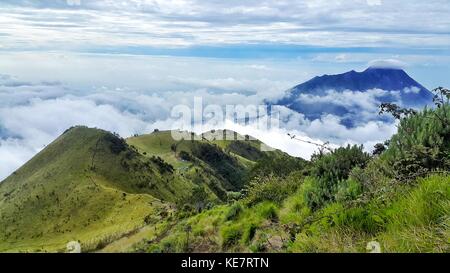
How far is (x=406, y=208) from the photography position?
661 centimetres

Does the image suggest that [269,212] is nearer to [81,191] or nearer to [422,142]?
[422,142]

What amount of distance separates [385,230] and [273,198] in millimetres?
6337

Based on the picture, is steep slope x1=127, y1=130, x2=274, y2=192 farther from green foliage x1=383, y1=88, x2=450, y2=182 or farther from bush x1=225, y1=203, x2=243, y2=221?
green foliage x1=383, y1=88, x2=450, y2=182

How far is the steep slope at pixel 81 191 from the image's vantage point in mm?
77750

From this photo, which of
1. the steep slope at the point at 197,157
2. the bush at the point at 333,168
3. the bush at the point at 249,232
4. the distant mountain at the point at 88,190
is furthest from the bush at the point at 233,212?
the steep slope at the point at 197,157

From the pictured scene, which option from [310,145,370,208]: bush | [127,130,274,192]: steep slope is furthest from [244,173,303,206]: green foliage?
[127,130,274,192]: steep slope

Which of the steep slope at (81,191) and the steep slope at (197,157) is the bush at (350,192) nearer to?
the steep slope at (81,191)

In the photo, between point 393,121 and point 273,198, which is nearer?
point 393,121

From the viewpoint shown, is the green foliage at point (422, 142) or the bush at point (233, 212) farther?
the bush at point (233, 212)

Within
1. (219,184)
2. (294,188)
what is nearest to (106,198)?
(219,184)

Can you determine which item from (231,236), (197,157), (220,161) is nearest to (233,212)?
(231,236)

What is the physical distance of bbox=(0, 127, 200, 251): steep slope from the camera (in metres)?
77.8
